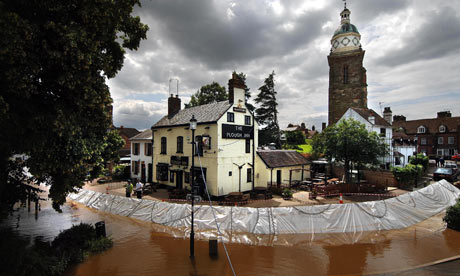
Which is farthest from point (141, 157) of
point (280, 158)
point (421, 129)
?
point (421, 129)

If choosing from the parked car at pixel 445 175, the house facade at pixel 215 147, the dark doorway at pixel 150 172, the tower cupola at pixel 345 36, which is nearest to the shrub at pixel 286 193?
the house facade at pixel 215 147

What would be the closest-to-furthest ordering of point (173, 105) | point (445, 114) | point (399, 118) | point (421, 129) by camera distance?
point (173, 105) → point (445, 114) → point (421, 129) → point (399, 118)

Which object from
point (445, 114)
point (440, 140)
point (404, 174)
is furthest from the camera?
point (445, 114)

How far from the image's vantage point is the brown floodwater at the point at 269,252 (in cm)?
895

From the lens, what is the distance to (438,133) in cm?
4719

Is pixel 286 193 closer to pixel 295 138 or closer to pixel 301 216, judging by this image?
pixel 301 216

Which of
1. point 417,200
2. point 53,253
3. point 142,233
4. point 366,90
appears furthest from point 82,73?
point 366,90

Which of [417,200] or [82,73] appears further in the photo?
[417,200]

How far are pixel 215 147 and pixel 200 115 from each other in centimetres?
429

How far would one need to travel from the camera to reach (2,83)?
21.6ft

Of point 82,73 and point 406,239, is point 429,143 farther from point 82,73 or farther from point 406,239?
point 82,73

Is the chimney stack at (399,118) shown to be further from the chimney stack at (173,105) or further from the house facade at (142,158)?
the house facade at (142,158)

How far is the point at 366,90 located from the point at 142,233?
36916 mm

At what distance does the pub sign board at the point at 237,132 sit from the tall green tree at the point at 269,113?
652 inches
